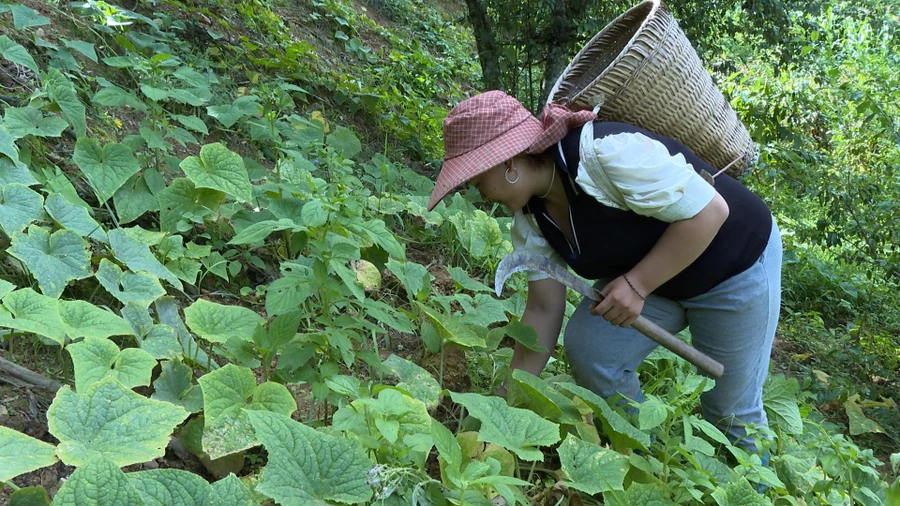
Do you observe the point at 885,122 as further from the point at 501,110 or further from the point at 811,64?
the point at 501,110

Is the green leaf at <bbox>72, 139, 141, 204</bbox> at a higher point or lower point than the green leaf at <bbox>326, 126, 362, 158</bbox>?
higher

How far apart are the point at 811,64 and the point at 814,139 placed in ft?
1.92

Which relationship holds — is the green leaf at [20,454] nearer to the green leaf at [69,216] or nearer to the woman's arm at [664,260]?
the green leaf at [69,216]

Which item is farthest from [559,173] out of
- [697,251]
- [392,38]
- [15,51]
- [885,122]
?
[392,38]

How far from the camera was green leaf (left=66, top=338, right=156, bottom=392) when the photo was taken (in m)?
1.78

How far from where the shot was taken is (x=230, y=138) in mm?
4023

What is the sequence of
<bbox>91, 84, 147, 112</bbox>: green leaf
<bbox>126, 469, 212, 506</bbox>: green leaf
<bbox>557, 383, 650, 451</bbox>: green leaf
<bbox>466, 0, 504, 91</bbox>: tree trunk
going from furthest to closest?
<bbox>466, 0, 504, 91</bbox>: tree trunk, <bbox>91, 84, 147, 112</bbox>: green leaf, <bbox>557, 383, 650, 451</bbox>: green leaf, <bbox>126, 469, 212, 506</bbox>: green leaf

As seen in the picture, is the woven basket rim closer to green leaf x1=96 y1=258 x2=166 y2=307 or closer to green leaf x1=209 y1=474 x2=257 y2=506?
green leaf x1=96 y1=258 x2=166 y2=307

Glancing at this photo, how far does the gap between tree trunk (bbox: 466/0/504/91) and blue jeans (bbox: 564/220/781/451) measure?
Result: 110 inches

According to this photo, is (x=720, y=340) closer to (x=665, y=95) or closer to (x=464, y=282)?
(x=665, y=95)

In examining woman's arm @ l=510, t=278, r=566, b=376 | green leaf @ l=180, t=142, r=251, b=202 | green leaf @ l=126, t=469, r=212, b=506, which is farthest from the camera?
green leaf @ l=180, t=142, r=251, b=202

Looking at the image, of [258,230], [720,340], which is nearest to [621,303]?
[720,340]

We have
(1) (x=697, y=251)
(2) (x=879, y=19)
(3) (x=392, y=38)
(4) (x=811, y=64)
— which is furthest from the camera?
(3) (x=392, y=38)

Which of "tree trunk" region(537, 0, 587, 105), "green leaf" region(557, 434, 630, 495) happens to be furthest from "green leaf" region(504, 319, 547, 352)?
"tree trunk" region(537, 0, 587, 105)
